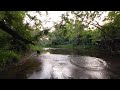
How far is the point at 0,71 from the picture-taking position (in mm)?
11312

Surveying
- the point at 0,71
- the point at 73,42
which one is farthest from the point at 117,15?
the point at 73,42

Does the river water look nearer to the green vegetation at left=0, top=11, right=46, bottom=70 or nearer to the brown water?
the brown water

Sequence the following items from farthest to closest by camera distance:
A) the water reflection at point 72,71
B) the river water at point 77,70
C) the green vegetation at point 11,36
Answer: the green vegetation at point 11,36 → the river water at point 77,70 → the water reflection at point 72,71

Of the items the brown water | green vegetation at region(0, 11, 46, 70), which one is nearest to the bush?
green vegetation at region(0, 11, 46, 70)

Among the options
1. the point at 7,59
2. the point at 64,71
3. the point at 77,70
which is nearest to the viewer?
the point at 64,71

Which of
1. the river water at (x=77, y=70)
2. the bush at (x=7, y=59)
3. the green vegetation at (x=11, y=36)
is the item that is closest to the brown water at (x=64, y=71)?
the river water at (x=77, y=70)

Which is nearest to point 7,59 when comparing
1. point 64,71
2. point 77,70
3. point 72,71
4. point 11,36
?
point 11,36

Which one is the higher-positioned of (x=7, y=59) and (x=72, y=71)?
(x=7, y=59)

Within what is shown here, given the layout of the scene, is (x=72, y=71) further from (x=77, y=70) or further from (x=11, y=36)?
(x=11, y=36)

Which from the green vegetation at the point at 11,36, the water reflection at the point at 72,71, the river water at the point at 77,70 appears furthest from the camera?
the green vegetation at the point at 11,36

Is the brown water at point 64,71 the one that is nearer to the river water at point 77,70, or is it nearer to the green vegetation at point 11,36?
the river water at point 77,70
